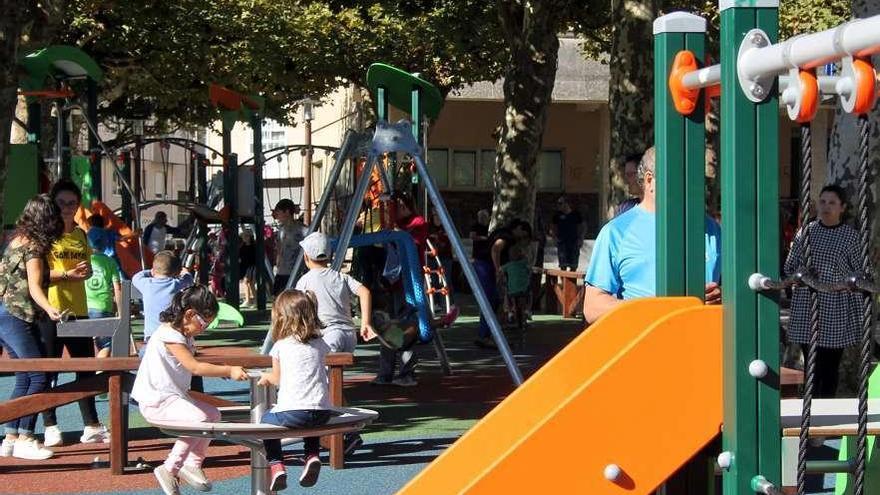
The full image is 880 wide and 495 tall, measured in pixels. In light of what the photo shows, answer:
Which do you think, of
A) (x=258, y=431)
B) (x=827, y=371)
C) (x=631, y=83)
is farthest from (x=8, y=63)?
(x=631, y=83)

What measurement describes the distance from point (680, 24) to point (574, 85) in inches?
1599

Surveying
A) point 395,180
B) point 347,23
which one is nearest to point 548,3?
point 395,180

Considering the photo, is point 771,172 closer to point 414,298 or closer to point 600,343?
point 600,343

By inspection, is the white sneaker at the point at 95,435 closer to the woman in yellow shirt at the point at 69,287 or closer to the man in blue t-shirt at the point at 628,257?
the woman in yellow shirt at the point at 69,287

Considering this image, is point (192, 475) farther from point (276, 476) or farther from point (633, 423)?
point (633, 423)

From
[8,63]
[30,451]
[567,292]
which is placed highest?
[8,63]

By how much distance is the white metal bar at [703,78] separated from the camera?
14.8ft

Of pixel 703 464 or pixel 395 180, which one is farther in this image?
Result: pixel 395 180

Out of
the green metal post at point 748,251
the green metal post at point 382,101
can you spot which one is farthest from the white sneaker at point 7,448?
the green metal post at point 748,251

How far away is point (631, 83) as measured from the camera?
613 inches

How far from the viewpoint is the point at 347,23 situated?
35656 millimetres

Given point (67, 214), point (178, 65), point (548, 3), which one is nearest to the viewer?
point (67, 214)

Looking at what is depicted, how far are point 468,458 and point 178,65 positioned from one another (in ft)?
91.6

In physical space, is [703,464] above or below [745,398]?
below
